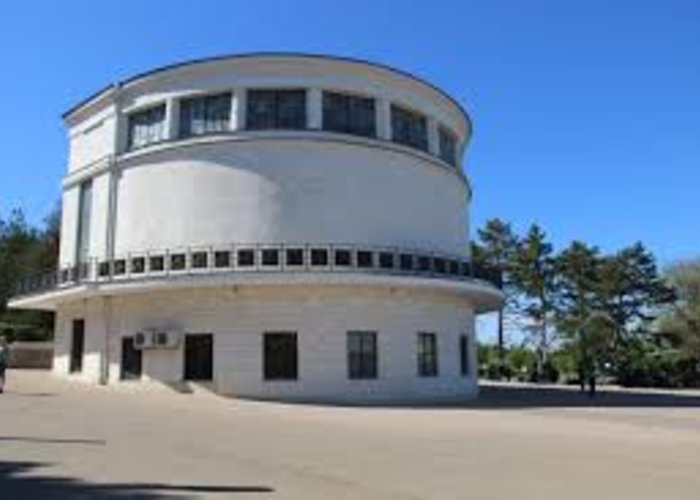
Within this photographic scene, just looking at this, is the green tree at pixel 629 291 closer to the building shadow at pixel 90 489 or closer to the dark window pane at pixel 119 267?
the dark window pane at pixel 119 267

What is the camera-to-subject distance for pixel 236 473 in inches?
517

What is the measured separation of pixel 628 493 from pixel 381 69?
27.0m

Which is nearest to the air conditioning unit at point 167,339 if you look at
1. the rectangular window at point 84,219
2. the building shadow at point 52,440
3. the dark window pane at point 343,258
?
the dark window pane at point 343,258

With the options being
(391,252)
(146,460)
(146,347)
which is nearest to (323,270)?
(391,252)

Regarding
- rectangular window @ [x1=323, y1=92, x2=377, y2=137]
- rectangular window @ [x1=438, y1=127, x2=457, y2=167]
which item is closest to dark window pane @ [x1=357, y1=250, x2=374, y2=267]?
rectangular window @ [x1=323, y1=92, x2=377, y2=137]

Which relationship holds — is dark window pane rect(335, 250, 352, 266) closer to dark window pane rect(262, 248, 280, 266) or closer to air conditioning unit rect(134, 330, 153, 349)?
dark window pane rect(262, 248, 280, 266)

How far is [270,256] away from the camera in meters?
33.2

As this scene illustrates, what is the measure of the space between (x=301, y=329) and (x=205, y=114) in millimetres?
8964

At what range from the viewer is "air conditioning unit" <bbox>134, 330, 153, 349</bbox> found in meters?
34.1

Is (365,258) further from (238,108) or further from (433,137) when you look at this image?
(433,137)

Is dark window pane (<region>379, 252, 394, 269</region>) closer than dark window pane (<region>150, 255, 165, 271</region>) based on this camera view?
Yes

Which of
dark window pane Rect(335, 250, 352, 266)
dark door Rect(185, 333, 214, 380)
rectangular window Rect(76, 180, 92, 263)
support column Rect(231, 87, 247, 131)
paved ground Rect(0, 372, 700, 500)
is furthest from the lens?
rectangular window Rect(76, 180, 92, 263)

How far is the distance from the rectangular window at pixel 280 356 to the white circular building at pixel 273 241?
0.17 ft

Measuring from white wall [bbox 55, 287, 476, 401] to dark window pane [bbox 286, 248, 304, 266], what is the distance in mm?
929
